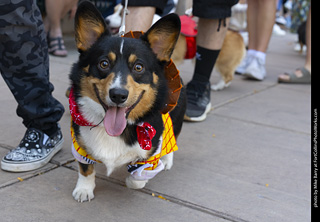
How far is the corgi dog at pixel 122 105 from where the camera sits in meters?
2.23

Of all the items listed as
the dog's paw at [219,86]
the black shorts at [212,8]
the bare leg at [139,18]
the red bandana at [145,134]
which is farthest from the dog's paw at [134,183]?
the dog's paw at [219,86]

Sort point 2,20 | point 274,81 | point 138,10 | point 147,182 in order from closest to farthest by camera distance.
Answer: point 2,20 < point 147,182 < point 138,10 < point 274,81

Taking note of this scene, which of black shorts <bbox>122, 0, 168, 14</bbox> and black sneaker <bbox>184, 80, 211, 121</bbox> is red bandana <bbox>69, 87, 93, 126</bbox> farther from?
black sneaker <bbox>184, 80, 211, 121</bbox>

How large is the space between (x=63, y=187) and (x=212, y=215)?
0.91 meters

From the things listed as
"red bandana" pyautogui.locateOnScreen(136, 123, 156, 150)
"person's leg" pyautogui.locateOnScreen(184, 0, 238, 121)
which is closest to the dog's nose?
"red bandana" pyautogui.locateOnScreen(136, 123, 156, 150)

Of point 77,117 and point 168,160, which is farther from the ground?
point 77,117

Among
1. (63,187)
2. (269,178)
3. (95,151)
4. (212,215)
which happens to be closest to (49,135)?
(63,187)

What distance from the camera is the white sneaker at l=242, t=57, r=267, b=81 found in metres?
5.98

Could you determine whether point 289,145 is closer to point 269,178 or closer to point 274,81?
point 269,178

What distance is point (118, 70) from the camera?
2.18 m

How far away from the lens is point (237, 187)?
2766mm

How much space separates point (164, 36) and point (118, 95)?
0.54 metres

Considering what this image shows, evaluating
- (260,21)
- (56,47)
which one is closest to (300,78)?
(260,21)

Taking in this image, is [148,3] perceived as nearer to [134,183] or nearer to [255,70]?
[134,183]
